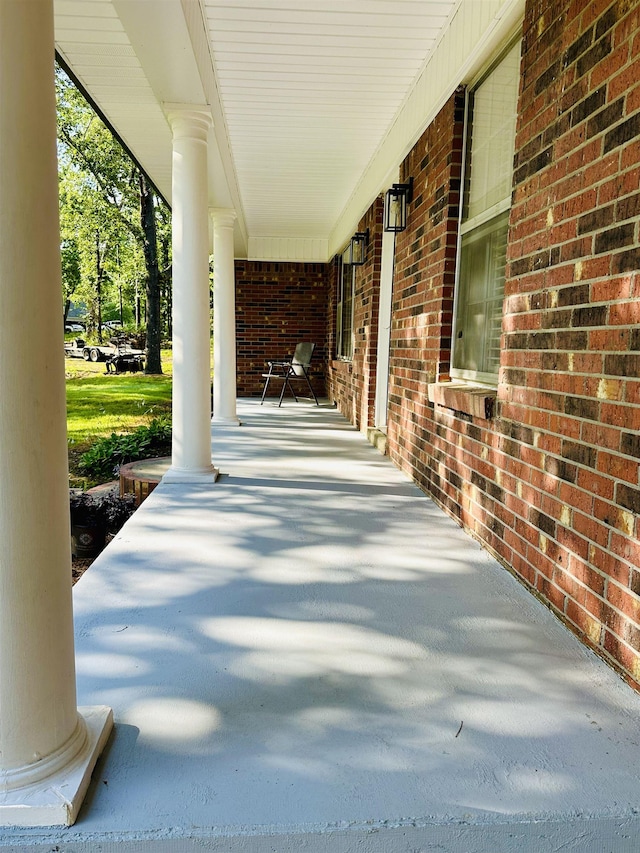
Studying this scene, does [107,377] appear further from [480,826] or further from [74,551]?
[480,826]

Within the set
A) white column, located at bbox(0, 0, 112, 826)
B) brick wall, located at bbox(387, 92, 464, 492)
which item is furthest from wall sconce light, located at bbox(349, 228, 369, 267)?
white column, located at bbox(0, 0, 112, 826)

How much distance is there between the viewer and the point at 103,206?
58.4 ft

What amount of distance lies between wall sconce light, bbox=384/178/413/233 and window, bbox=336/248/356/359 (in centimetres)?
277

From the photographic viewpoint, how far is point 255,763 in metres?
1.38

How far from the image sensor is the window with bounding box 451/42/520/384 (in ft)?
9.91

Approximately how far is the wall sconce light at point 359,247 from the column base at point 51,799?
5.89 metres

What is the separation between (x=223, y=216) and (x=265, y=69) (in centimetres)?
320

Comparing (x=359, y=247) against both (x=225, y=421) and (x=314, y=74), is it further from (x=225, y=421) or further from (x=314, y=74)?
(x=314, y=74)

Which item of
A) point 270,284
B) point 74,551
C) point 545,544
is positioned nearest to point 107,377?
point 270,284

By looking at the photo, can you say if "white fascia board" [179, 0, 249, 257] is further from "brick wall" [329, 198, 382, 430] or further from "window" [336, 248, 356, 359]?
"window" [336, 248, 356, 359]

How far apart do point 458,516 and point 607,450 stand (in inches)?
58.4

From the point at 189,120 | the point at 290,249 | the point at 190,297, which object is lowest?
the point at 190,297

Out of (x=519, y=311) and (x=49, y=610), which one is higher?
(x=519, y=311)

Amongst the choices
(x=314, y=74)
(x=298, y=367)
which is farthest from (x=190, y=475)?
(x=298, y=367)
